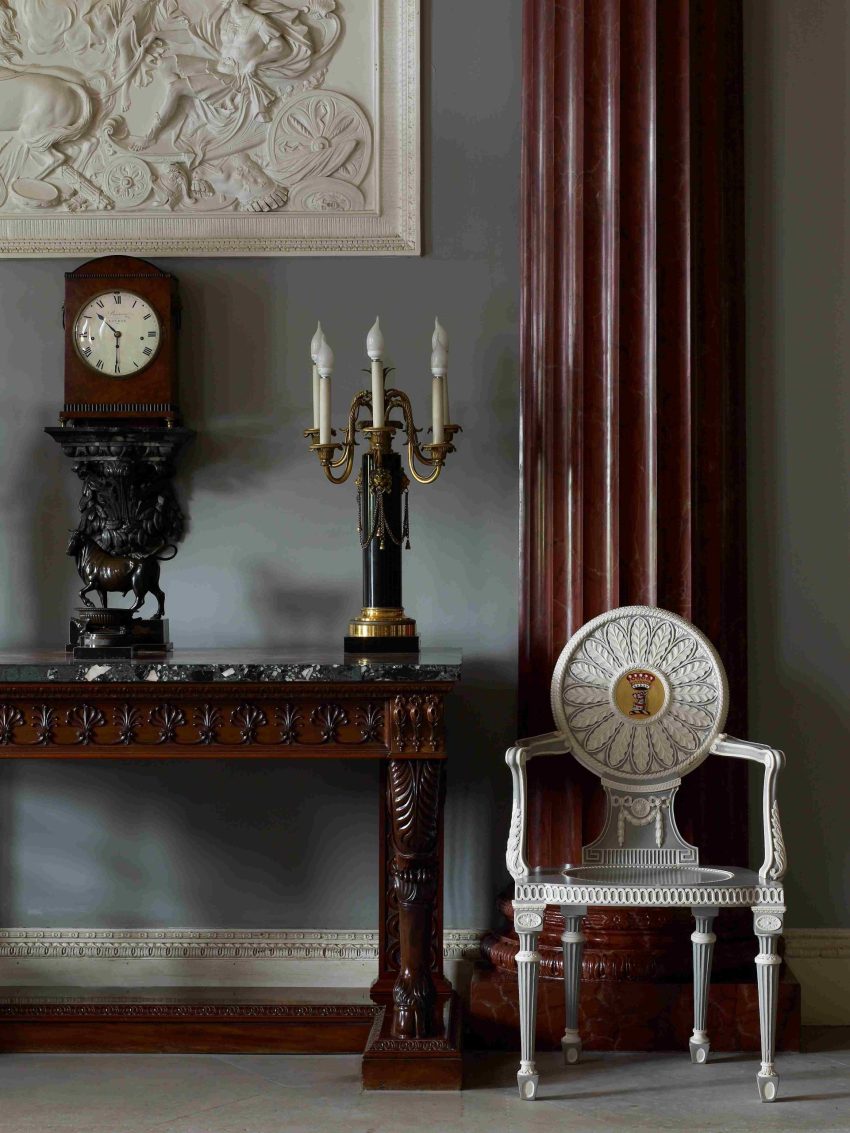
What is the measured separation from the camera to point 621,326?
11.8ft

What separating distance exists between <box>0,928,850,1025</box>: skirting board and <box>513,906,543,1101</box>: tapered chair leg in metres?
0.71

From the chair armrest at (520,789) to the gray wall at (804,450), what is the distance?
841mm

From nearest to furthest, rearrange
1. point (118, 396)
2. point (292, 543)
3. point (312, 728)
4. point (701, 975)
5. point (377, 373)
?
point (312, 728) < point (701, 975) < point (377, 373) < point (118, 396) < point (292, 543)

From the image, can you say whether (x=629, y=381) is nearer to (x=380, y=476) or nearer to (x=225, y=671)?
(x=380, y=476)

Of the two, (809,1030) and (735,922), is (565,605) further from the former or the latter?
(809,1030)

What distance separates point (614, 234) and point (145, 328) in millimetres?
1424

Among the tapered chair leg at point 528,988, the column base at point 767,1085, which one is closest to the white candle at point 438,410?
the tapered chair leg at point 528,988

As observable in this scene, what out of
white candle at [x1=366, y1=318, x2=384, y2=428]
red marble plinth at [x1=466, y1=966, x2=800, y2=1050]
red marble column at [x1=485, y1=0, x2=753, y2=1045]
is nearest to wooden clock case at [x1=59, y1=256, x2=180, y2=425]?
white candle at [x1=366, y1=318, x2=384, y2=428]

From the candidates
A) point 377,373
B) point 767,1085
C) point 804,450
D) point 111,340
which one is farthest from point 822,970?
point 111,340

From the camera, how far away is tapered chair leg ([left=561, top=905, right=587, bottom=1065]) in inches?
131

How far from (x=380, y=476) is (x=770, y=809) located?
1351 millimetres

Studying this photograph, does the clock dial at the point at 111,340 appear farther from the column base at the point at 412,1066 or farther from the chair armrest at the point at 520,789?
the column base at the point at 412,1066

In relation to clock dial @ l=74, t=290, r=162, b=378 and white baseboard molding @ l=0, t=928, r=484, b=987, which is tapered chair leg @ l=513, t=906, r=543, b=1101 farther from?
clock dial @ l=74, t=290, r=162, b=378

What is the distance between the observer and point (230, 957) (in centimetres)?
381
